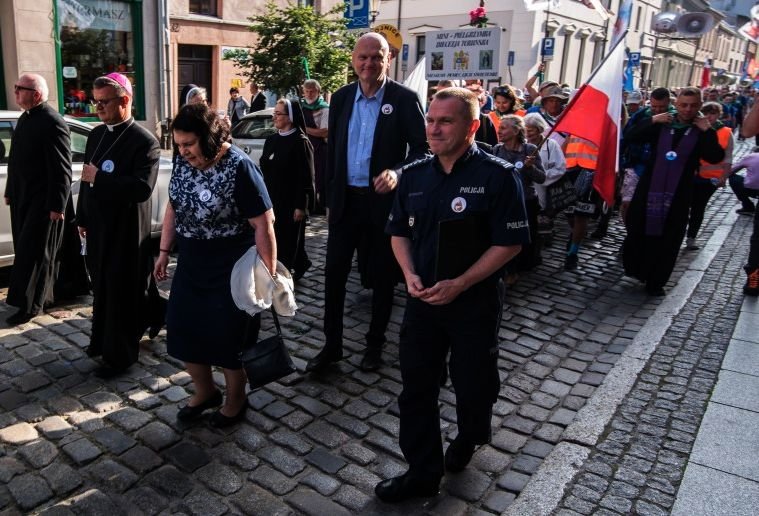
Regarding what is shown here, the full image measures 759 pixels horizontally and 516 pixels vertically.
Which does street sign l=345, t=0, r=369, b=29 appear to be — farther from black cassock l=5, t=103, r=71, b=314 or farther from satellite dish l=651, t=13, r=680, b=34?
satellite dish l=651, t=13, r=680, b=34

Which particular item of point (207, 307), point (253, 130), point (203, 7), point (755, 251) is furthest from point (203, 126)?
point (203, 7)

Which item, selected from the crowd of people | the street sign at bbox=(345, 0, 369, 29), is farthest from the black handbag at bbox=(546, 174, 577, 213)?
the street sign at bbox=(345, 0, 369, 29)

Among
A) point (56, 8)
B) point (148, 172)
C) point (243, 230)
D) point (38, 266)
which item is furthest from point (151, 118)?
point (243, 230)

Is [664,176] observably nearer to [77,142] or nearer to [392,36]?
[77,142]

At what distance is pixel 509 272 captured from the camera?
21.5 ft

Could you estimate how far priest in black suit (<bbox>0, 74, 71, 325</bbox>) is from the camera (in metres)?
4.82

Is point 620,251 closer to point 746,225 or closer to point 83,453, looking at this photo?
point 746,225

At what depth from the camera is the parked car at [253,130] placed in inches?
384

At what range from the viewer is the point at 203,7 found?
18.1 metres

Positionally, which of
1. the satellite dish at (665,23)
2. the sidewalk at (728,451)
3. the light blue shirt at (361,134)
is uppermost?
the satellite dish at (665,23)

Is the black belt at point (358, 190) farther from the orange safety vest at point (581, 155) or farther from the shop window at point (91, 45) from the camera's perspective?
the shop window at point (91, 45)

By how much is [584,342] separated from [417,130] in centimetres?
244

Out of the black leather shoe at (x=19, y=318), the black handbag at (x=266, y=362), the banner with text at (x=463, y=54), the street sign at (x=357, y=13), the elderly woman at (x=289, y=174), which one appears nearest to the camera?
the black handbag at (x=266, y=362)

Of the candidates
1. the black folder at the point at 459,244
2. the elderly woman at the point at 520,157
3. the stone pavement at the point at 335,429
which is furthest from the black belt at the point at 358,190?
the elderly woman at the point at 520,157
